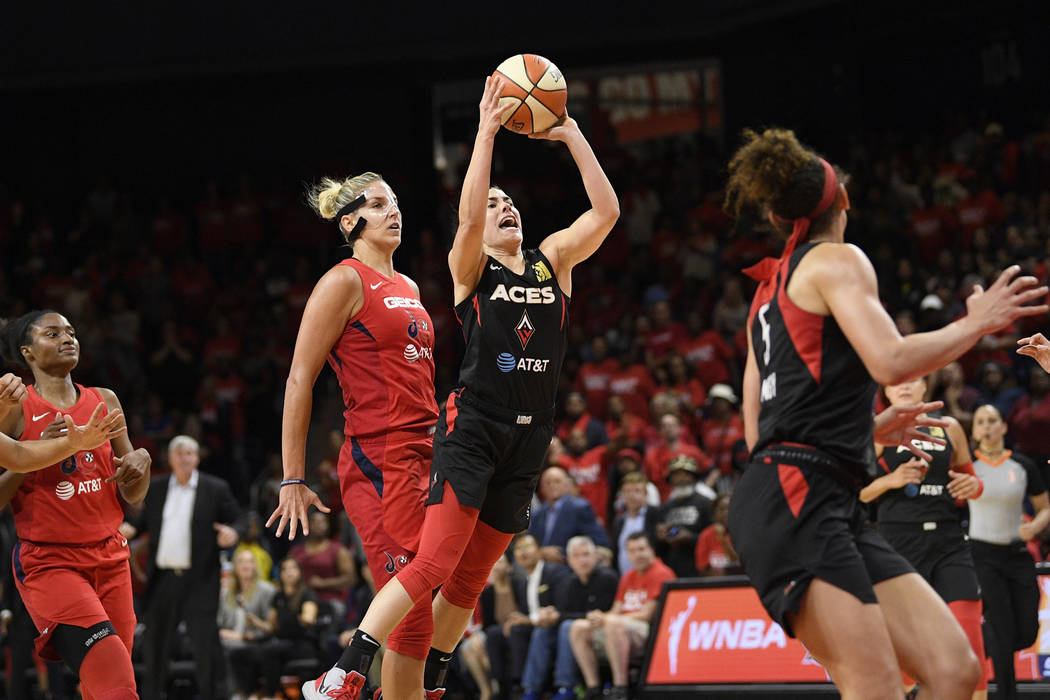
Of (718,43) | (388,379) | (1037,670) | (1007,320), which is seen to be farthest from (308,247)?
(1007,320)

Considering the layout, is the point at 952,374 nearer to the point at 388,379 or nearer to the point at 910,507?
the point at 910,507

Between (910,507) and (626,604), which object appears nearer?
(910,507)

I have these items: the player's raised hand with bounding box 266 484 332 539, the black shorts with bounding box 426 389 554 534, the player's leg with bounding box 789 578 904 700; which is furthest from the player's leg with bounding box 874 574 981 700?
the player's raised hand with bounding box 266 484 332 539

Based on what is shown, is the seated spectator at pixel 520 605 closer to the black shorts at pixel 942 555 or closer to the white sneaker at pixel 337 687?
the black shorts at pixel 942 555

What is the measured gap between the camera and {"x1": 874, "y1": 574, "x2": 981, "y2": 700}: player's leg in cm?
408

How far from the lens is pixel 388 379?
18.9 feet

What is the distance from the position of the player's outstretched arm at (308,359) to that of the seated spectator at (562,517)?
675 cm

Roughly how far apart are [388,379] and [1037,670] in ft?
19.6

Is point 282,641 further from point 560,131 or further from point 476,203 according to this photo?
point 476,203

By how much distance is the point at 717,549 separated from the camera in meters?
11.7

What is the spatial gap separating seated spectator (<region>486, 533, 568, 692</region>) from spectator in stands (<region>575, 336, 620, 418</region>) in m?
3.65

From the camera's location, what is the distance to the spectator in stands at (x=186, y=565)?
454 inches

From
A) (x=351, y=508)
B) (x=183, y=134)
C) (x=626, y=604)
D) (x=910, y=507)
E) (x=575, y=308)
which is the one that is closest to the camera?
(x=351, y=508)

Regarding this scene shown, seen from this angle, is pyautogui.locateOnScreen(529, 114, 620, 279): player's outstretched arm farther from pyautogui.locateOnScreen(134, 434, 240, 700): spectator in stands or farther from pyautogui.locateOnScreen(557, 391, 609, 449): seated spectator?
pyautogui.locateOnScreen(557, 391, 609, 449): seated spectator
